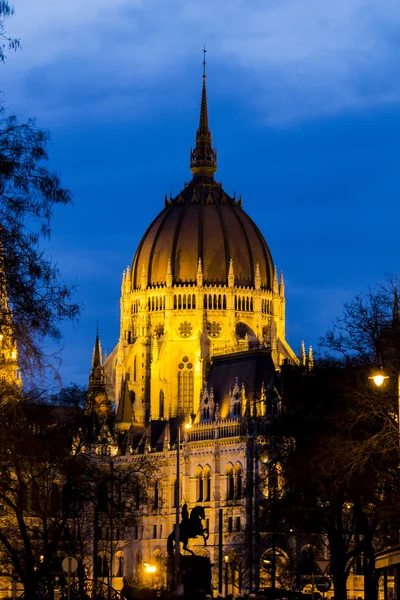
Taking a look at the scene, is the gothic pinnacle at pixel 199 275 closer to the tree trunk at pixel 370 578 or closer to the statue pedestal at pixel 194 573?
the statue pedestal at pixel 194 573

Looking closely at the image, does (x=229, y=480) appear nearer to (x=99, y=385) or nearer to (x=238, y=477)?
(x=238, y=477)

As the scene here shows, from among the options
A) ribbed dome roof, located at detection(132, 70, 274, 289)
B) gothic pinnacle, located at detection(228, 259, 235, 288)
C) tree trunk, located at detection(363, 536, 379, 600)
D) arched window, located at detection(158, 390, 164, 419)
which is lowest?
tree trunk, located at detection(363, 536, 379, 600)

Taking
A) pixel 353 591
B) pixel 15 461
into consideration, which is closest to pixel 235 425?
pixel 353 591

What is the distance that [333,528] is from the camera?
7762cm

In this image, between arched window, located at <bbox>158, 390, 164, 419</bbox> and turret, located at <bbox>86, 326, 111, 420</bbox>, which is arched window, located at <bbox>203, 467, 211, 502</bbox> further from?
arched window, located at <bbox>158, 390, 164, 419</bbox>

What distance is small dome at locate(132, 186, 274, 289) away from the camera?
641 feet

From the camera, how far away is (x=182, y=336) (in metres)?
193

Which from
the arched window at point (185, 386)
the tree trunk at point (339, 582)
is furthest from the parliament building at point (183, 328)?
the tree trunk at point (339, 582)

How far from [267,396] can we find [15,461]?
87.2 m

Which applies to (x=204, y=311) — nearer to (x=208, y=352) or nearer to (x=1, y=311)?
(x=208, y=352)

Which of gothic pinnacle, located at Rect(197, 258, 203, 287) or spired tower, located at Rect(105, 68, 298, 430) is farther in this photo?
gothic pinnacle, located at Rect(197, 258, 203, 287)

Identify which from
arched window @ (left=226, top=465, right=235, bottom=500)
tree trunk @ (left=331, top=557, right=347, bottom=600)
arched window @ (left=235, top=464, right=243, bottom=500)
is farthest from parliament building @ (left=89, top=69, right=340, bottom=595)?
tree trunk @ (left=331, top=557, right=347, bottom=600)

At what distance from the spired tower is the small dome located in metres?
0.12

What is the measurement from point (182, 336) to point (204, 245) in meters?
11.2
